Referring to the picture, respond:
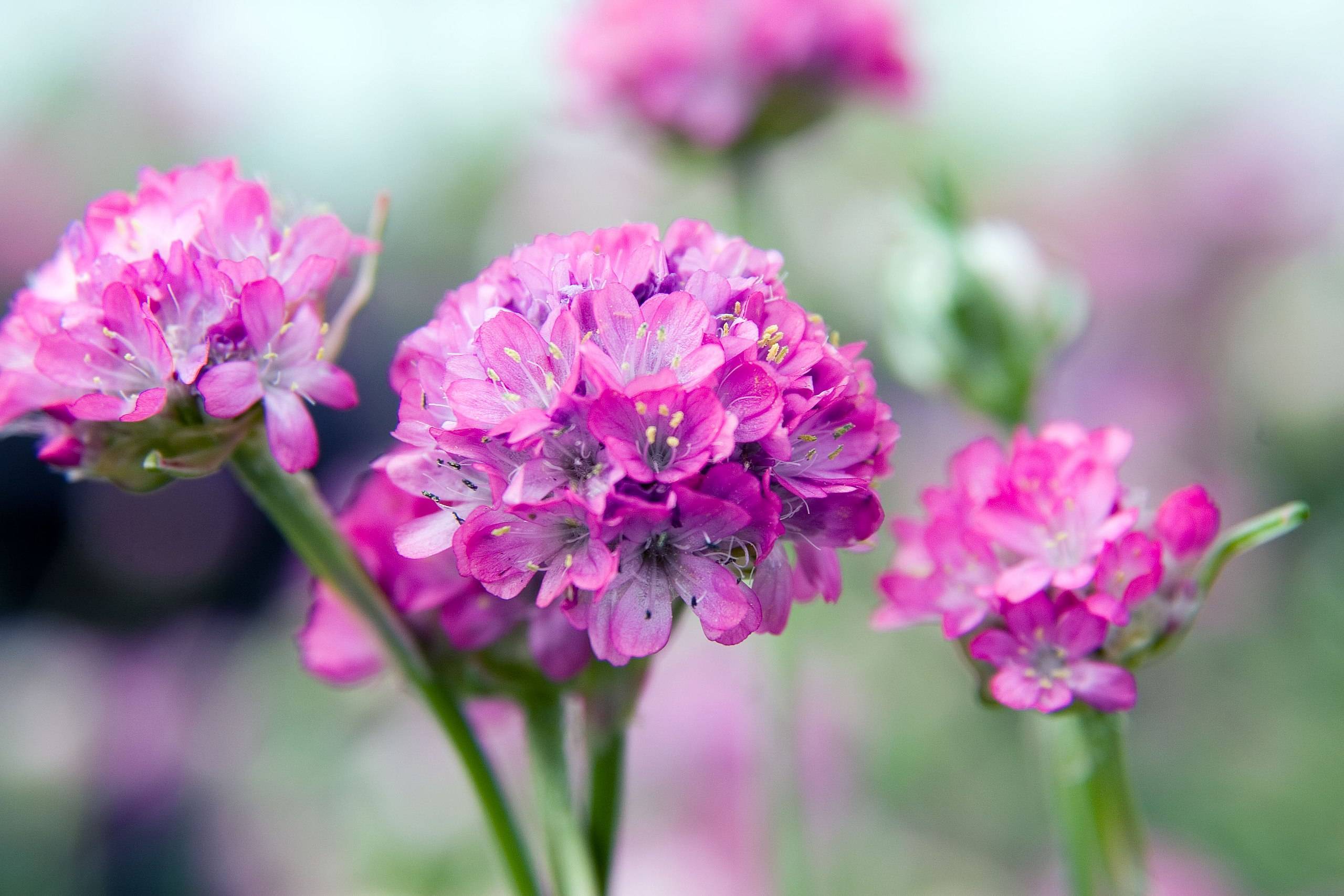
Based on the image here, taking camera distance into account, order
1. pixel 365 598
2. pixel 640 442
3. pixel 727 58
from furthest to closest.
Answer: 1. pixel 727 58
2. pixel 365 598
3. pixel 640 442

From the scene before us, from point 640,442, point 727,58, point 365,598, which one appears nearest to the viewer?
point 640,442

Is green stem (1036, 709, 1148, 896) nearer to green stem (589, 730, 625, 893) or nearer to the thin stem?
green stem (589, 730, 625, 893)

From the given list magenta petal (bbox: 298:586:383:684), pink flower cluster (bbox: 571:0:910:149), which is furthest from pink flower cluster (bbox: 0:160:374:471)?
pink flower cluster (bbox: 571:0:910:149)

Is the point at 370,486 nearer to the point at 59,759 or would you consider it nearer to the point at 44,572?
the point at 59,759

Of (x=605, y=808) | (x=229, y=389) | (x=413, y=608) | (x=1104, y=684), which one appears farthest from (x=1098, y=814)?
(x=229, y=389)

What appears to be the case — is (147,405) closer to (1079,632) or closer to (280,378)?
(280,378)

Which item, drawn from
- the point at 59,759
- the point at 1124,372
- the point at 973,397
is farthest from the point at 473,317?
the point at 1124,372
